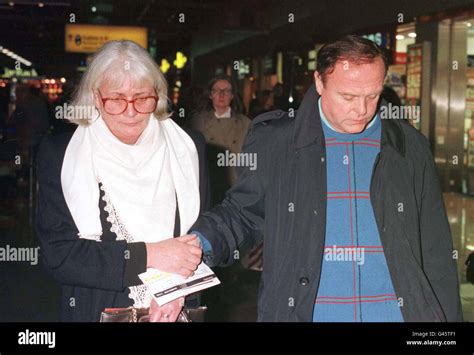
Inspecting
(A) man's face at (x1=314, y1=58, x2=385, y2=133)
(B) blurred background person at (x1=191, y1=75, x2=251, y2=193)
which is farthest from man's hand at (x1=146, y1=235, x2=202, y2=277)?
(B) blurred background person at (x1=191, y1=75, x2=251, y2=193)

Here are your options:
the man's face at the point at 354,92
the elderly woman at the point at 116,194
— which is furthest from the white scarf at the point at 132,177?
the man's face at the point at 354,92

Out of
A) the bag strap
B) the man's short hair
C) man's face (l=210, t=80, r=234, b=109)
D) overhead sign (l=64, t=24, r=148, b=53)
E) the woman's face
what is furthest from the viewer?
overhead sign (l=64, t=24, r=148, b=53)

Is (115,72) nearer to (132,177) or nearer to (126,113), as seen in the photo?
(126,113)

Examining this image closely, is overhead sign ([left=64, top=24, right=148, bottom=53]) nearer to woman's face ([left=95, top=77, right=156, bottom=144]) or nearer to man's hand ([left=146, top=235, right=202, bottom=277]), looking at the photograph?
woman's face ([left=95, top=77, right=156, bottom=144])

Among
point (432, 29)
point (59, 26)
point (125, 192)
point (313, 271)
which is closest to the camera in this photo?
point (313, 271)

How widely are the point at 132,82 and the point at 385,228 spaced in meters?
0.98

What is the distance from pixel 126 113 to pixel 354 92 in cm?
77

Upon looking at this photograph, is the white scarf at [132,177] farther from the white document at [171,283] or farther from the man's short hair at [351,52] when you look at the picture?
the man's short hair at [351,52]

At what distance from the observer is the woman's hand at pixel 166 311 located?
227 cm

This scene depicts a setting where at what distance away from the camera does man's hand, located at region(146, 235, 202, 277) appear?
2.27 m
